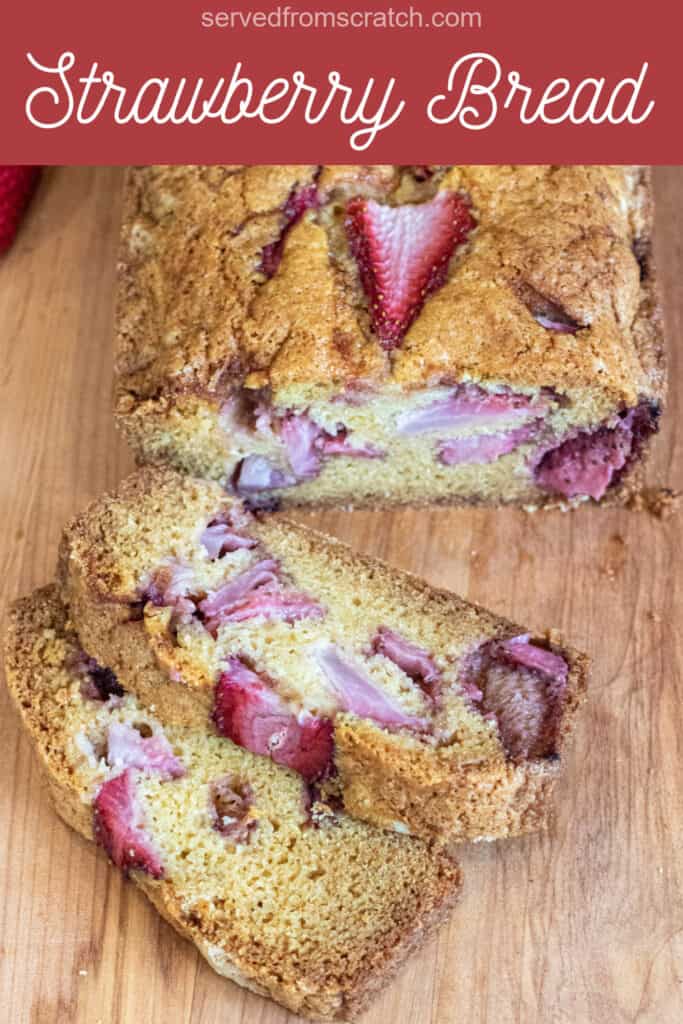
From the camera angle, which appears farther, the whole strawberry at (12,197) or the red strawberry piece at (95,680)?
the whole strawberry at (12,197)

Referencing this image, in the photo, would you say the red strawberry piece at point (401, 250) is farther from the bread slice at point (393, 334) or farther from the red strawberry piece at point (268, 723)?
the red strawberry piece at point (268, 723)

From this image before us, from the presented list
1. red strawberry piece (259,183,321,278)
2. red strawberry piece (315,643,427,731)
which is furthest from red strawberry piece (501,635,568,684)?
red strawberry piece (259,183,321,278)

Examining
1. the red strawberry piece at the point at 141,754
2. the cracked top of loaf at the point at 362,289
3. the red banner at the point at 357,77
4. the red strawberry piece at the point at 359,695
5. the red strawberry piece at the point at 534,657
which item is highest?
the red banner at the point at 357,77

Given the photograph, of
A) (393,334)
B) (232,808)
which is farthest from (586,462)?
(232,808)

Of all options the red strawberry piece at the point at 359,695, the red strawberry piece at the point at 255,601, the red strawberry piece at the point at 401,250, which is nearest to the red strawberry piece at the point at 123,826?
the red strawberry piece at the point at 255,601

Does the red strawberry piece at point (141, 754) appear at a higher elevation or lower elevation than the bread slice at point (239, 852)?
higher

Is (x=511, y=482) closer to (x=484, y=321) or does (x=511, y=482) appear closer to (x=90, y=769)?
(x=484, y=321)

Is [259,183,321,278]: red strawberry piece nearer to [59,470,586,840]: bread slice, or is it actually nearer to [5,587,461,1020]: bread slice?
[59,470,586,840]: bread slice

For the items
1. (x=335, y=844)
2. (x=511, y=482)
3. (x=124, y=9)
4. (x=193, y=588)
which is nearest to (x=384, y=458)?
(x=511, y=482)

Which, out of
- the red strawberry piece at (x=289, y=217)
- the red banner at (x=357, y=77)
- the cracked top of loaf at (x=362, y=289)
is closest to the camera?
the cracked top of loaf at (x=362, y=289)
